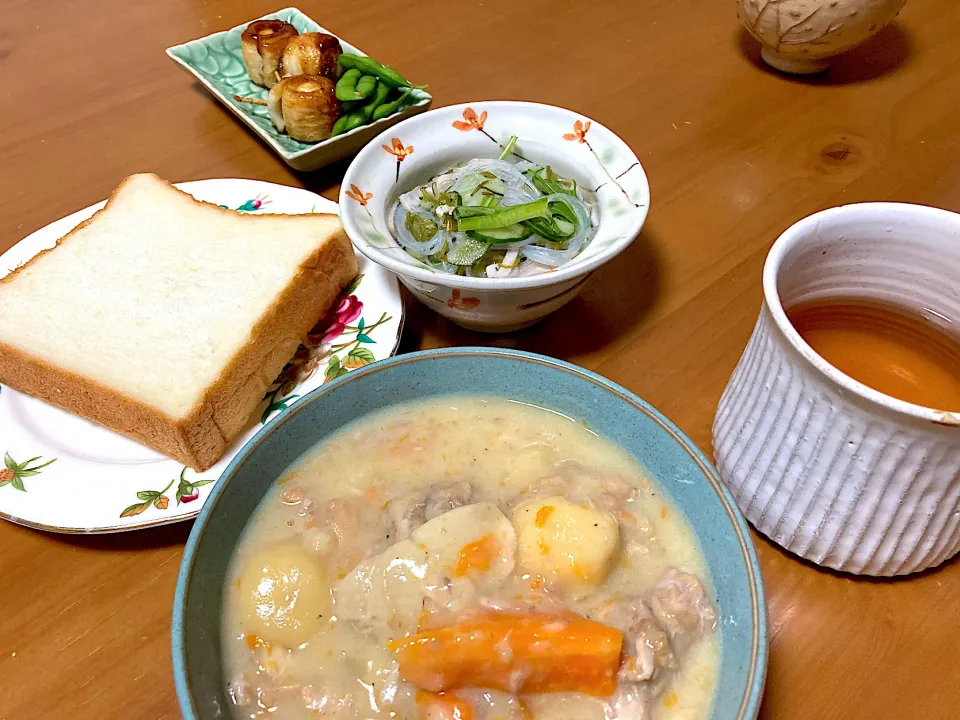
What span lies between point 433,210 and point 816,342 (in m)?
0.66

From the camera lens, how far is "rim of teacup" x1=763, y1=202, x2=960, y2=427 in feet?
2.28

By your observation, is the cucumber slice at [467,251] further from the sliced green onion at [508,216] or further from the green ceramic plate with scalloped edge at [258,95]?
the green ceramic plate with scalloped edge at [258,95]

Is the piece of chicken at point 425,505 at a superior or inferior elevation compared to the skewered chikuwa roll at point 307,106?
inferior

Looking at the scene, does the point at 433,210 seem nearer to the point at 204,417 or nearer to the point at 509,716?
the point at 204,417

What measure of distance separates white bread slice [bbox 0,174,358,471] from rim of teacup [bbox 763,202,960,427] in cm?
75

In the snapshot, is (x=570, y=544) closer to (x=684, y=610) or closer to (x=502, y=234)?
(x=684, y=610)

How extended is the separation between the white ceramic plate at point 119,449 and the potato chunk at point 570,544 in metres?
0.40

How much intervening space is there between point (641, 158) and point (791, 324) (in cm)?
91

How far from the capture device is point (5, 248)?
56.7 inches

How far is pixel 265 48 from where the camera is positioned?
66.8 inches

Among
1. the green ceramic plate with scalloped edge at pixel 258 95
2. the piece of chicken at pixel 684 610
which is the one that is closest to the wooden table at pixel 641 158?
the green ceramic plate with scalloped edge at pixel 258 95

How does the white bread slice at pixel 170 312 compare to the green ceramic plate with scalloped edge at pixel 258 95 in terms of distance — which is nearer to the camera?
the white bread slice at pixel 170 312

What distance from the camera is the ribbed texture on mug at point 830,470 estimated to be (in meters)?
0.75

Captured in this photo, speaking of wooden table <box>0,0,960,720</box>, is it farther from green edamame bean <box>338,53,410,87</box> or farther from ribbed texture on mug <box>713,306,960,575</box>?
green edamame bean <box>338,53,410,87</box>
